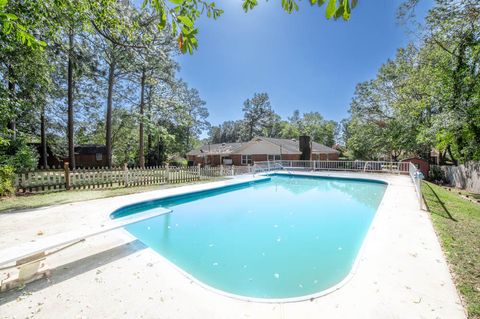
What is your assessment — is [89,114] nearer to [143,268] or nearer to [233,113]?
[143,268]

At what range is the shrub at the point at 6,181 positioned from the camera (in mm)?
8117

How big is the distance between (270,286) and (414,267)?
218 cm

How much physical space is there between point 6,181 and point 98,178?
3.14 metres

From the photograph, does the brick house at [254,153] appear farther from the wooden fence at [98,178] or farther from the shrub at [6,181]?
the shrub at [6,181]

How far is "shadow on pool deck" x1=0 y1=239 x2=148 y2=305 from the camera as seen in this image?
2.80m

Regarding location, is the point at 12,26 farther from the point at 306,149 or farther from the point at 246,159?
the point at 246,159

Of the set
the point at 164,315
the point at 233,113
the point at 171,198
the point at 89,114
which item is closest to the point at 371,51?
the point at 171,198

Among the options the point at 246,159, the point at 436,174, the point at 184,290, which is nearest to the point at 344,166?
the point at 436,174

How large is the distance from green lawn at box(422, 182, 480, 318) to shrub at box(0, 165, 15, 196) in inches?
491

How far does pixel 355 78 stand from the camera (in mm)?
26359

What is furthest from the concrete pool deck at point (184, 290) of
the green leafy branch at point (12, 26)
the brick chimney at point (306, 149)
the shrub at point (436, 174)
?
the brick chimney at point (306, 149)

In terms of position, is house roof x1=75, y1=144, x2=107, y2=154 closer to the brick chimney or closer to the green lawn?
the brick chimney

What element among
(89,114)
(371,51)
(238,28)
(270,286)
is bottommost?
(270,286)

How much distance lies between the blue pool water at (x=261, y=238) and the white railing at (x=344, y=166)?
872 cm
